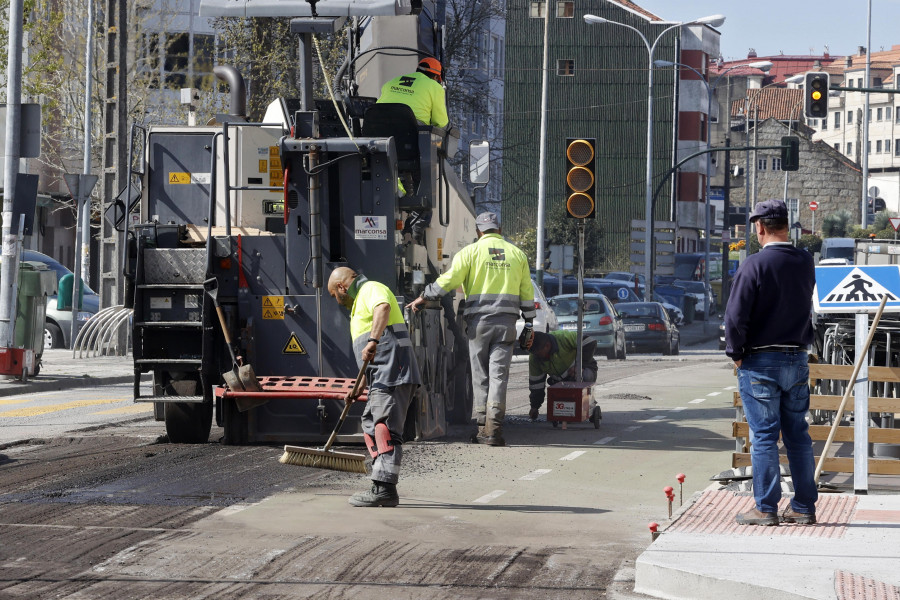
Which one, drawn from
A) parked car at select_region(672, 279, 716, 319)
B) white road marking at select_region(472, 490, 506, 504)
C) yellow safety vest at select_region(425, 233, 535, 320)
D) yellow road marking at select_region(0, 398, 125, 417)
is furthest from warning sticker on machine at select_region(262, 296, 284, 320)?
parked car at select_region(672, 279, 716, 319)

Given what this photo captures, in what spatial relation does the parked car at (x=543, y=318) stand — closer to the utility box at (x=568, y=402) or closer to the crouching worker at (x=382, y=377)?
the utility box at (x=568, y=402)

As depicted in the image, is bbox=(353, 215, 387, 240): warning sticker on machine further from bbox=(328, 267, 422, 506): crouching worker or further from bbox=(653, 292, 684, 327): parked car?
bbox=(653, 292, 684, 327): parked car

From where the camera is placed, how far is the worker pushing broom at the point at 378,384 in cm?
904

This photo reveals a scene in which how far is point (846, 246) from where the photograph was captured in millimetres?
42562

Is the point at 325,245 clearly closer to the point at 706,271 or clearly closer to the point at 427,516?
the point at 427,516

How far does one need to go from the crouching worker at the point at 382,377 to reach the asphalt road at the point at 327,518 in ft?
0.69

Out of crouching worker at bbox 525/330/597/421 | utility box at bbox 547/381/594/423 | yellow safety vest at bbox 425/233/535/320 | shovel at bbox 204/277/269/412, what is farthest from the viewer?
crouching worker at bbox 525/330/597/421

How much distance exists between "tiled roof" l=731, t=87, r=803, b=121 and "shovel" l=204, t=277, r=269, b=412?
4351 inches

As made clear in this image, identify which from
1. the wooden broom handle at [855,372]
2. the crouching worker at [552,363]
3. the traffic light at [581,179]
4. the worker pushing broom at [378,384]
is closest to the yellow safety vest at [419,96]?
the traffic light at [581,179]

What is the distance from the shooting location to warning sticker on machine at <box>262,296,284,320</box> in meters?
11.9

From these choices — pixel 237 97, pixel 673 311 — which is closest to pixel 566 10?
pixel 673 311

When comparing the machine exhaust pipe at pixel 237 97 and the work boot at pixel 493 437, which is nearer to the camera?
the work boot at pixel 493 437

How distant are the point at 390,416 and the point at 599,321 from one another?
21.8 meters

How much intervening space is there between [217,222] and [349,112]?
1586 millimetres
